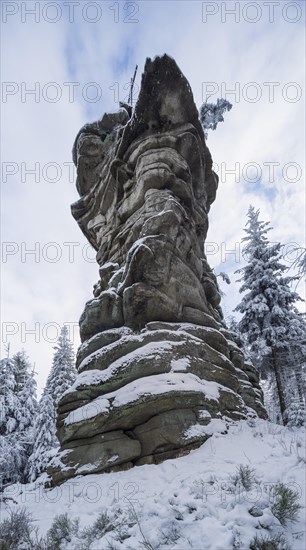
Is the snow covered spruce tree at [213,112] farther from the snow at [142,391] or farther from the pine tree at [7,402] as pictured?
the pine tree at [7,402]

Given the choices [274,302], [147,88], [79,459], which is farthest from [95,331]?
[274,302]

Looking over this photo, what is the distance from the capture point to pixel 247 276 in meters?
21.9

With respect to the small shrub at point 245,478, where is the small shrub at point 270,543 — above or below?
below

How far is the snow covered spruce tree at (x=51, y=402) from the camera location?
2242 cm

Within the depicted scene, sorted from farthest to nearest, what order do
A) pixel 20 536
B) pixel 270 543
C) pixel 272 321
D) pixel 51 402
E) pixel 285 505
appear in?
pixel 51 402 → pixel 272 321 → pixel 20 536 → pixel 285 505 → pixel 270 543

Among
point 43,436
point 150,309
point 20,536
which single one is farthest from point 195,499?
point 43,436

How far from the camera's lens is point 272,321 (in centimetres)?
1983

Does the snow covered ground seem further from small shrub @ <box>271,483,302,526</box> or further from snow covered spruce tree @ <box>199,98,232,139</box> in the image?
snow covered spruce tree @ <box>199,98,232,139</box>

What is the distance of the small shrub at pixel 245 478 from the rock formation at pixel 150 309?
2.40 m

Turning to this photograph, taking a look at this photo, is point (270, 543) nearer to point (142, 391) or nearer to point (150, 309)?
point (142, 391)

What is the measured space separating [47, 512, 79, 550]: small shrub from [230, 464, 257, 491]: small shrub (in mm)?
2535

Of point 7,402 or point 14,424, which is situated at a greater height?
point 7,402

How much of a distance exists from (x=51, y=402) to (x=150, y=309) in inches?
707

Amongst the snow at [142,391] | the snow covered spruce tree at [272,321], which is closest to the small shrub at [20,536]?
the snow at [142,391]
